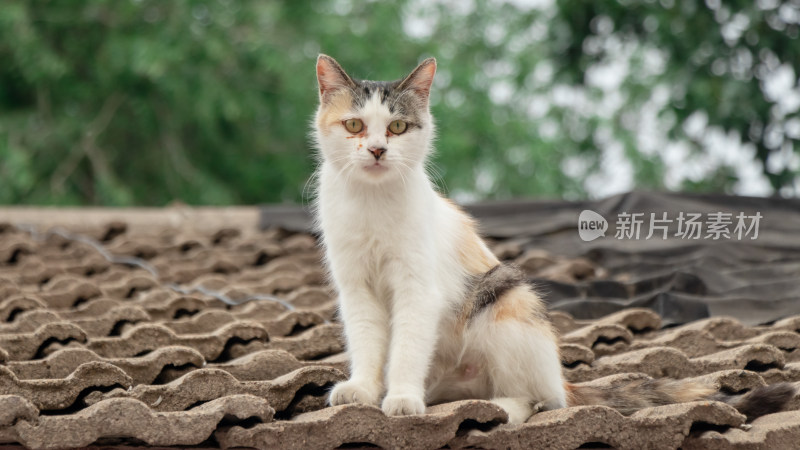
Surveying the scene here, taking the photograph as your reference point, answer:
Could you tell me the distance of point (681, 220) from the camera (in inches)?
199

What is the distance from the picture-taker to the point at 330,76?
2.96 m

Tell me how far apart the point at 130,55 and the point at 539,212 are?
6178mm

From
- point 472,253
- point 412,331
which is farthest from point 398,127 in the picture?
point 412,331

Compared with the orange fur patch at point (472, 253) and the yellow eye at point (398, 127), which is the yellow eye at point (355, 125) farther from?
the orange fur patch at point (472, 253)

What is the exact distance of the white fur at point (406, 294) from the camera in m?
2.68

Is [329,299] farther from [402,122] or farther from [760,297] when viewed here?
[760,297]

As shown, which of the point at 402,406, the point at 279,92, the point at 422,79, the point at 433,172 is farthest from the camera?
the point at 279,92

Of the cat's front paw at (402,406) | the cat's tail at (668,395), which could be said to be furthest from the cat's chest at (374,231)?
the cat's tail at (668,395)

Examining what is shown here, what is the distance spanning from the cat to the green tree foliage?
231 inches

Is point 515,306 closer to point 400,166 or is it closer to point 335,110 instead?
point 400,166

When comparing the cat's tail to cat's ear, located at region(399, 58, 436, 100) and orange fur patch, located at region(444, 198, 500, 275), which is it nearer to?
orange fur patch, located at region(444, 198, 500, 275)

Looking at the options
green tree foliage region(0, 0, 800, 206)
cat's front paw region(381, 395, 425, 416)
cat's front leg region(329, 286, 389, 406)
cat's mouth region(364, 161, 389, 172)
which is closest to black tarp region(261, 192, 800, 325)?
cat's front leg region(329, 286, 389, 406)

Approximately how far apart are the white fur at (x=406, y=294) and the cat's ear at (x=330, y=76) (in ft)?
0.55

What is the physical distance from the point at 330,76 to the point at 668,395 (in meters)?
1.48
